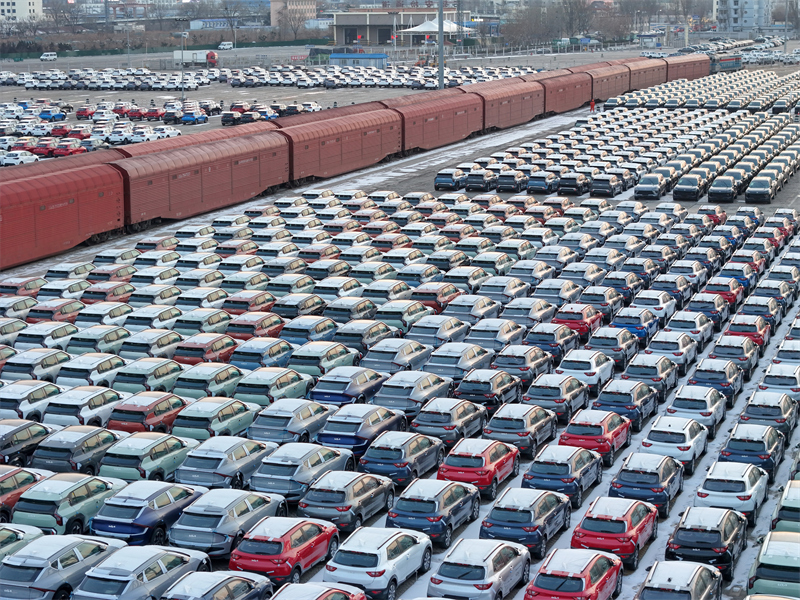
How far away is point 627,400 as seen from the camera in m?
27.0

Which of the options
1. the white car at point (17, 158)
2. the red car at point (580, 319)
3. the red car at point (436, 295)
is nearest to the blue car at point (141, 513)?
the red car at point (580, 319)

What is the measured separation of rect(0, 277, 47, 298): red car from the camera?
39.1 metres

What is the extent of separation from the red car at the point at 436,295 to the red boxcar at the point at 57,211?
17714 mm

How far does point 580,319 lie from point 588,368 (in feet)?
15.4

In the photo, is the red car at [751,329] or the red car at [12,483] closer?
the red car at [12,483]

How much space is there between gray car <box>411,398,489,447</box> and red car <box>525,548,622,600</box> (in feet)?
22.9

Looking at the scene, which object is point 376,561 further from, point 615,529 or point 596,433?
point 596,433

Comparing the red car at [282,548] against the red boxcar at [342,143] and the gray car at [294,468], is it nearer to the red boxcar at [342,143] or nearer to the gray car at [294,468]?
the gray car at [294,468]

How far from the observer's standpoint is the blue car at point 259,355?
31.1 m

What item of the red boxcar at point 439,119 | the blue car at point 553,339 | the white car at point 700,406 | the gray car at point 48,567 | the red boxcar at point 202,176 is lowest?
the gray car at point 48,567

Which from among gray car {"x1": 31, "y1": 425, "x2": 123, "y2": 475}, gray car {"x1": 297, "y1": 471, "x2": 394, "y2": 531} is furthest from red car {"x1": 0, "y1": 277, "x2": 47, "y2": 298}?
gray car {"x1": 297, "y1": 471, "x2": 394, "y2": 531}

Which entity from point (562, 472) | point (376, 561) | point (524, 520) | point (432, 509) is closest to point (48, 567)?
point (376, 561)

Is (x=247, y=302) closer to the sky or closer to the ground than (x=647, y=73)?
closer to the ground

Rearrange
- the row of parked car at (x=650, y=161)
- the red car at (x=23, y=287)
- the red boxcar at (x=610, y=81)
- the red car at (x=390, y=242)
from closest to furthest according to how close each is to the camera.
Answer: the red car at (x=23, y=287), the red car at (x=390, y=242), the row of parked car at (x=650, y=161), the red boxcar at (x=610, y=81)
